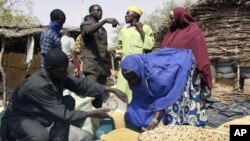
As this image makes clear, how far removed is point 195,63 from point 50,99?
190 cm

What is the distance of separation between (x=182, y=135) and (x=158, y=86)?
2.91 feet

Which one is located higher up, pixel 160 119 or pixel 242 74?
pixel 160 119

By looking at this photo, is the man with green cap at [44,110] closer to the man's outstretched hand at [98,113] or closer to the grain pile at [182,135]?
the man's outstretched hand at [98,113]

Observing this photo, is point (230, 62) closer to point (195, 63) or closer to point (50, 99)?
point (195, 63)

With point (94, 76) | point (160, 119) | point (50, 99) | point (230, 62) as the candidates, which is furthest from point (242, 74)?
point (50, 99)

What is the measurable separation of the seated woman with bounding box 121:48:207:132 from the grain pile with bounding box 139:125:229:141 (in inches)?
21.8

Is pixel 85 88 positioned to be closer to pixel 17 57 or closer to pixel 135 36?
pixel 135 36

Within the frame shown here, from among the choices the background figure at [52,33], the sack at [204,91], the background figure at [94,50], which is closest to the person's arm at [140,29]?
the background figure at [94,50]

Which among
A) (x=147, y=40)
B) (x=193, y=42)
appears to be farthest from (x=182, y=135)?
(x=147, y=40)

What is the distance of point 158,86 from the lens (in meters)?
4.71

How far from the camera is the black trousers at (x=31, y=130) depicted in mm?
3984

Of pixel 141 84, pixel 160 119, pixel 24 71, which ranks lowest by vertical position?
pixel 24 71

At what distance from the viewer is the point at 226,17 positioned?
429 inches

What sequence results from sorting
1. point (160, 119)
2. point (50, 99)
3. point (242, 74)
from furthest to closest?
point (242, 74)
point (160, 119)
point (50, 99)
